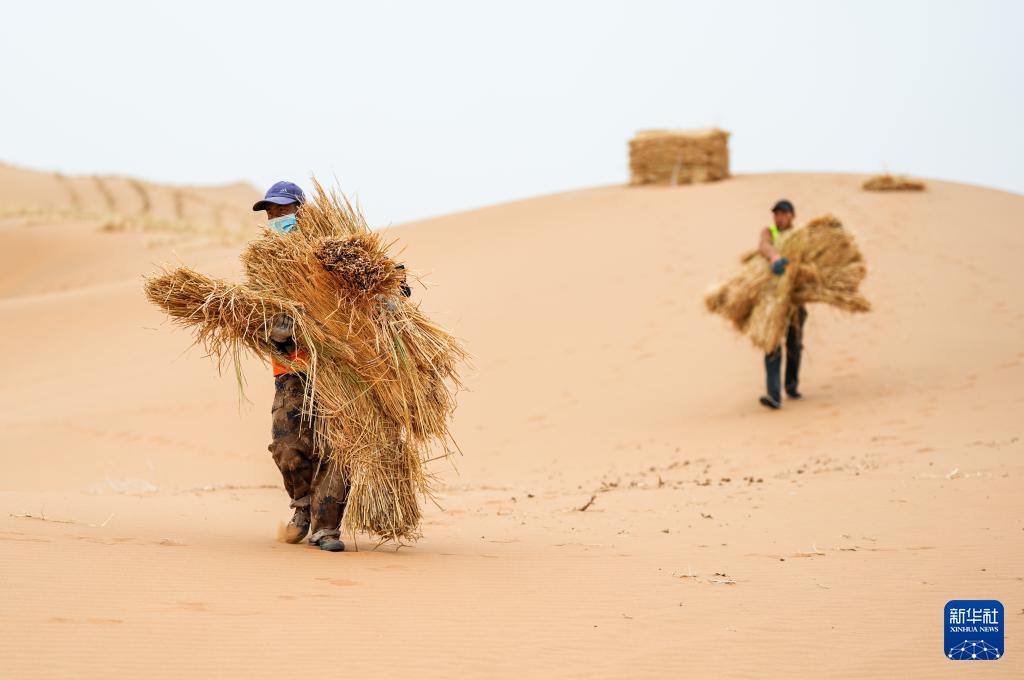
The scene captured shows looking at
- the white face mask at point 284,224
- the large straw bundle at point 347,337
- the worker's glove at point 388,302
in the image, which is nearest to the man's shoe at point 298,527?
the large straw bundle at point 347,337

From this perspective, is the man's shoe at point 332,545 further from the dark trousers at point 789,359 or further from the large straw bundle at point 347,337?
the dark trousers at point 789,359

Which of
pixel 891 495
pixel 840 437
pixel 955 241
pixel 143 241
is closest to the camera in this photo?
pixel 891 495

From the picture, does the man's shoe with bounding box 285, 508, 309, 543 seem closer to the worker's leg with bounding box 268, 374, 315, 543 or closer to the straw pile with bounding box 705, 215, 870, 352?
the worker's leg with bounding box 268, 374, 315, 543

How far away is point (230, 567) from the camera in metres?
4.56

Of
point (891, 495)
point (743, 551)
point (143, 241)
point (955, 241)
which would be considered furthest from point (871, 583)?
point (143, 241)

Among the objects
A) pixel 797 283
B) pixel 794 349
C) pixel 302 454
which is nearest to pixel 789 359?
pixel 794 349

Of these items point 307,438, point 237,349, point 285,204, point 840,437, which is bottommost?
point 840,437

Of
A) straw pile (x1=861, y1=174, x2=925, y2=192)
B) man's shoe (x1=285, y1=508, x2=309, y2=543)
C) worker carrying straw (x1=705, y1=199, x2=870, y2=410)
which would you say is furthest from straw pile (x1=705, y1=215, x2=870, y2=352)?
straw pile (x1=861, y1=174, x2=925, y2=192)

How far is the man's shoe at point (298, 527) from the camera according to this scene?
5.50 m

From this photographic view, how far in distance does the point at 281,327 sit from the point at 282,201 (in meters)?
0.74

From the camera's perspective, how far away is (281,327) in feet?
17.1

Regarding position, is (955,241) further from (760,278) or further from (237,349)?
(237,349)

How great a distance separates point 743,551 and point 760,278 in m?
5.75

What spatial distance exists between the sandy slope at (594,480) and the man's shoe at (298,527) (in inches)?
8.9
